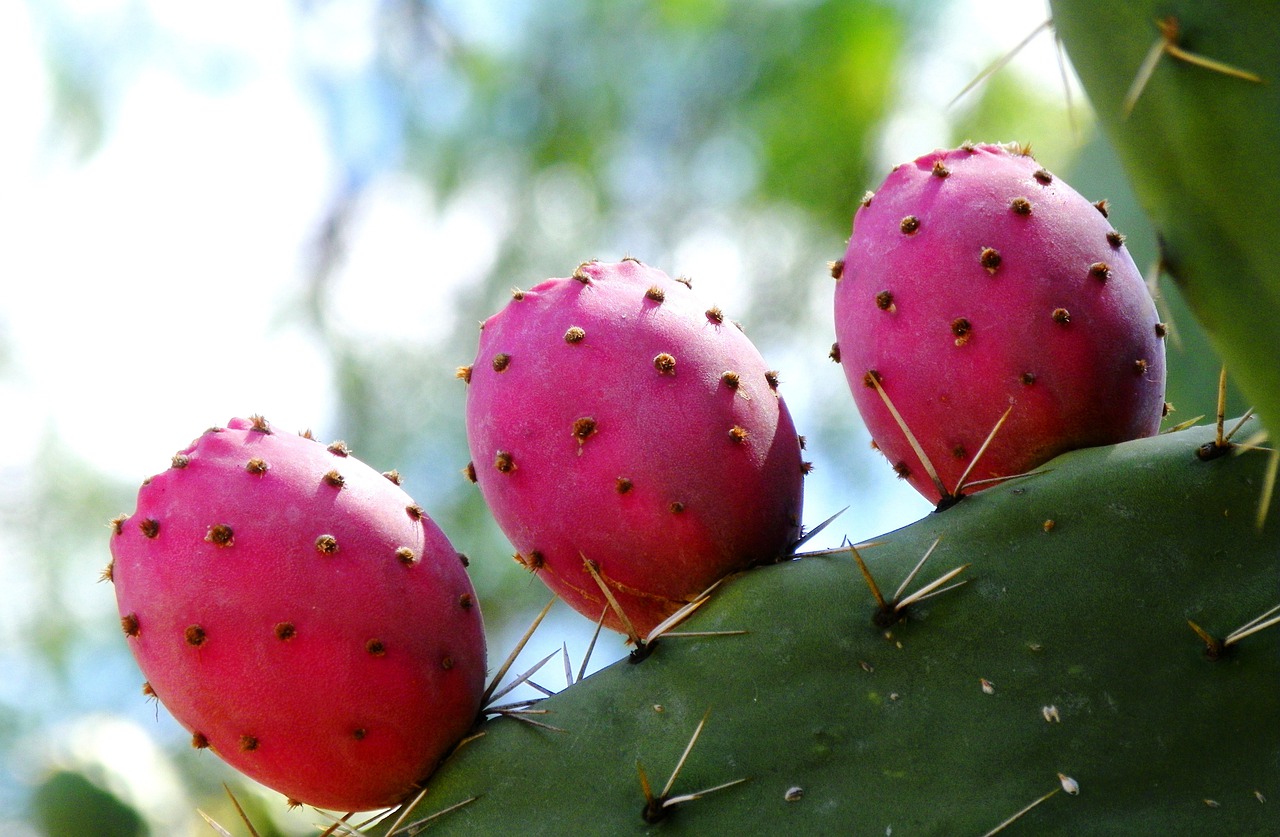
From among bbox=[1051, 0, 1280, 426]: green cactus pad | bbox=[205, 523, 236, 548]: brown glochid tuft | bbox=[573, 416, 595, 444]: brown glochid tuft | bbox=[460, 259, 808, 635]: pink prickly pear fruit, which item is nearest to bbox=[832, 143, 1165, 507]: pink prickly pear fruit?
bbox=[460, 259, 808, 635]: pink prickly pear fruit

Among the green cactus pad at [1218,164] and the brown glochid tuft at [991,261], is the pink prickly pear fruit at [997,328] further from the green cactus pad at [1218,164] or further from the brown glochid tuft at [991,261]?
the green cactus pad at [1218,164]

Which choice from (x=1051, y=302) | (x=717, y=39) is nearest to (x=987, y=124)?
(x=717, y=39)

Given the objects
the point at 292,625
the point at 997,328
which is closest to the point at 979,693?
the point at 997,328

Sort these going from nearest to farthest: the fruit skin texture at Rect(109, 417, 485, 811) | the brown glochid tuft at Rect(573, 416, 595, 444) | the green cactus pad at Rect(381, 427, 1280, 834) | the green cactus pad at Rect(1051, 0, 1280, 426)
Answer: the green cactus pad at Rect(1051, 0, 1280, 426) < the green cactus pad at Rect(381, 427, 1280, 834) < the fruit skin texture at Rect(109, 417, 485, 811) < the brown glochid tuft at Rect(573, 416, 595, 444)

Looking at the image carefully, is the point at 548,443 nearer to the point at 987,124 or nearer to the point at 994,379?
the point at 994,379

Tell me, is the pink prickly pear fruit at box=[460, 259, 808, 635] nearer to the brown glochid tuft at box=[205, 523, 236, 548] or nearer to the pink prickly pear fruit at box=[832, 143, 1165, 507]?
the pink prickly pear fruit at box=[832, 143, 1165, 507]
